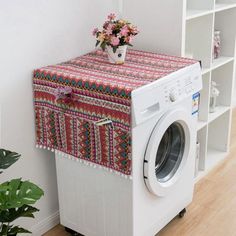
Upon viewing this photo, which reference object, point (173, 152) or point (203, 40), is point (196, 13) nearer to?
point (203, 40)

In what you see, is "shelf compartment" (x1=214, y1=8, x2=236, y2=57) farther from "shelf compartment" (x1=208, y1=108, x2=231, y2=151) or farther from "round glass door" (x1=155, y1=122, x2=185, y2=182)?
"round glass door" (x1=155, y1=122, x2=185, y2=182)

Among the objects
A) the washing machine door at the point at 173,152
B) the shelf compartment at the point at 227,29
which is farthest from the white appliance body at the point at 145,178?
the shelf compartment at the point at 227,29

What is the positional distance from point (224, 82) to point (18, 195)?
216 cm

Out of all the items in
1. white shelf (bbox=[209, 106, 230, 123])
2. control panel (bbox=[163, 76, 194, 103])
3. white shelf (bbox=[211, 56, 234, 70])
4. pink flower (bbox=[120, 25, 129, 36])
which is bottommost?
white shelf (bbox=[209, 106, 230, 123])

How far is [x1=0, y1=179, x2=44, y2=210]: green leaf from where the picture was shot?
144 cm

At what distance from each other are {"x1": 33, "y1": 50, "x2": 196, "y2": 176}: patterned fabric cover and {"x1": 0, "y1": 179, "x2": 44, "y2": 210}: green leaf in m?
0.53

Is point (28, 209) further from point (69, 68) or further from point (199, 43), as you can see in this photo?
point (199, 43)

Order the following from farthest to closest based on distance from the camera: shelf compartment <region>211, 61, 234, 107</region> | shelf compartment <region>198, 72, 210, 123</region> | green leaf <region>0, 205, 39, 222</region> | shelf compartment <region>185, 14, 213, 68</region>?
shelf compartment <region>211, 61, 234, 107</region> < shelf compartment <region>198, 72, 210, 123</region> < shelf compartment <region>185, 14, 213, 68</region> < green leaf <region>0, 205, 39, 222</region>

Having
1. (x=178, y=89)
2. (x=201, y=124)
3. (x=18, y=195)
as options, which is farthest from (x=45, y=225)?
(x=201, y=124)

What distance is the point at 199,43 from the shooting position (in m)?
2.79

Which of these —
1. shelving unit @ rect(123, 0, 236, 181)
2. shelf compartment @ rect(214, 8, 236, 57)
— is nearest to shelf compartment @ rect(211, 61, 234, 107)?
shelving unit @ rect(123, 0, 236, 181)

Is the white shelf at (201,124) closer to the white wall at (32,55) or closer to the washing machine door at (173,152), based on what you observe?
the washing machine door at (173,152)

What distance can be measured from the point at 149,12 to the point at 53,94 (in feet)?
2.79

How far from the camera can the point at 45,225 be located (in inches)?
95.1
